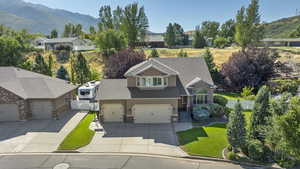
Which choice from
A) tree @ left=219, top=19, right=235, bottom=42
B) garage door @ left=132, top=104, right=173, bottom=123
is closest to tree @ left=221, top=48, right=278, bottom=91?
garage door @ left=132, top=104, right=173, bottom=123

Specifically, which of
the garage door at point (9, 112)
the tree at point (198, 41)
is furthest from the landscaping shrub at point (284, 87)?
the tree at point (198, 41)

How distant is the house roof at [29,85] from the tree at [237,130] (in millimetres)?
16823

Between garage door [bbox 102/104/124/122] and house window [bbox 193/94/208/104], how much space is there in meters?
8.46

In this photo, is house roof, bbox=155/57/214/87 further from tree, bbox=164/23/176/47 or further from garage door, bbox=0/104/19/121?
tree, bbox=164/23/176/47

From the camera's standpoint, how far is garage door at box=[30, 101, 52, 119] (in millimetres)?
20923

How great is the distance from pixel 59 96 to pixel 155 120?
1033 centimetres

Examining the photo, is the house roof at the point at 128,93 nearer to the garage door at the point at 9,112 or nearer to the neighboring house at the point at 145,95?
the neighboring house at the point at 145,95

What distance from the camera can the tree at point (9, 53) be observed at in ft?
118

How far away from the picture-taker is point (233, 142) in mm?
13711

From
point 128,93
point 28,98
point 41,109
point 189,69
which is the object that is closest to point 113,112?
point 128,93

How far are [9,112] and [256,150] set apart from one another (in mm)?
22339

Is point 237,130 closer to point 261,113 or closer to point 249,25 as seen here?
point 261,113

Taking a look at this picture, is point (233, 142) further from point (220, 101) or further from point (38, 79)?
point (38, 79)

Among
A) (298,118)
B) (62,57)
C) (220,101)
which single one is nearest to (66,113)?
(220,101)
